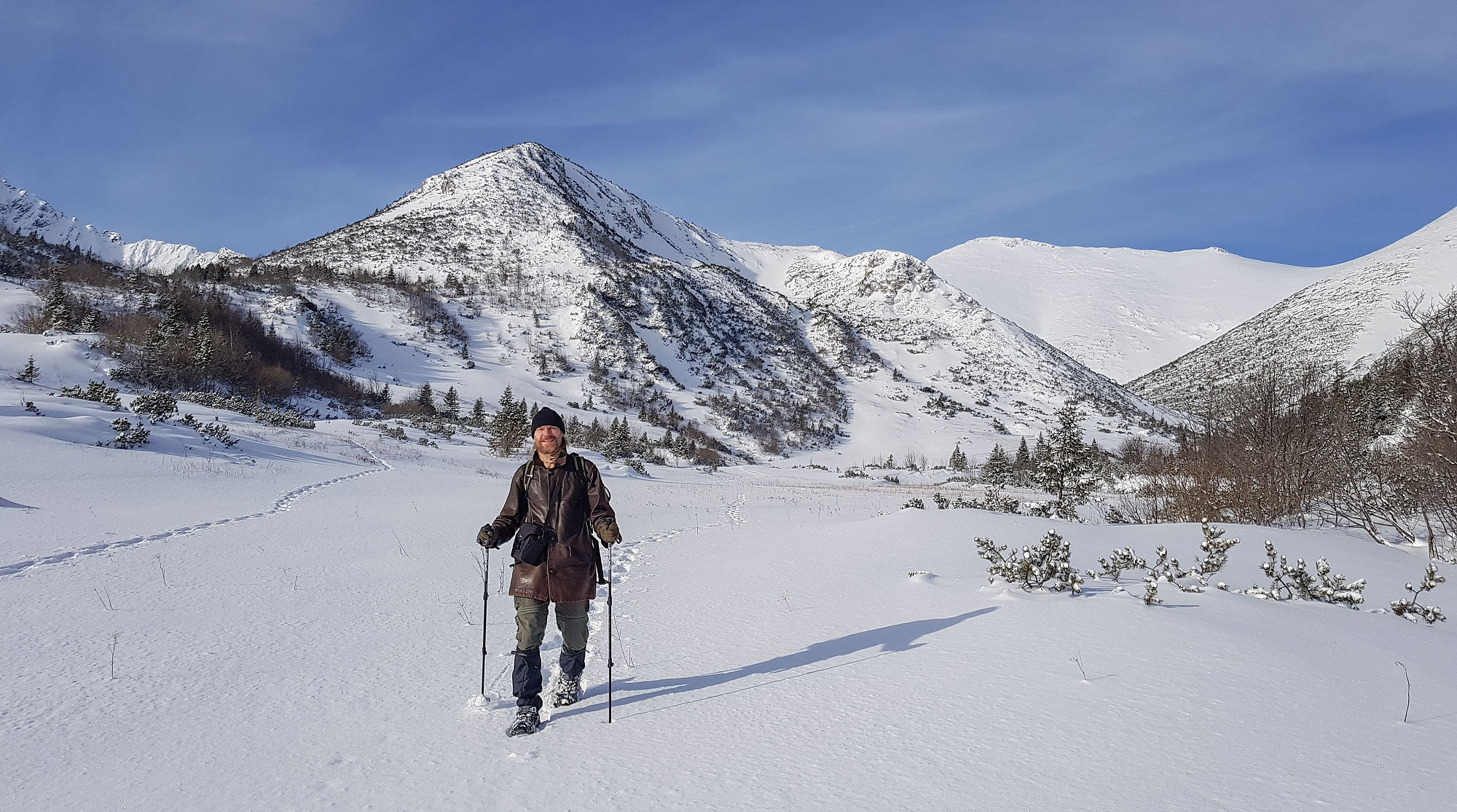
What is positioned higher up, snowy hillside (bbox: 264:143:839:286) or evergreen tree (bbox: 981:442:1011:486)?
snowy hillside (bbox: 264:143:839:286)

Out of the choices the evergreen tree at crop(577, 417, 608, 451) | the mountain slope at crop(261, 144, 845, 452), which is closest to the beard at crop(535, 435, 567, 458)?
the evergreen tree at crop(577, 417, 608, 451)

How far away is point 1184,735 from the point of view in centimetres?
310

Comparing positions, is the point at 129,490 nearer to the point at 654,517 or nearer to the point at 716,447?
the point at 654,517

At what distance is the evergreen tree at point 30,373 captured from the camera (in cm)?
2083

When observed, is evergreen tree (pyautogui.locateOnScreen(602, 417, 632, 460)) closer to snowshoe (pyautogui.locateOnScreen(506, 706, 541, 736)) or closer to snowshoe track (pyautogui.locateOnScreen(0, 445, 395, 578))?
snowshoe track (pyautogui.locateOnScreen(0, 445, 395, 578))

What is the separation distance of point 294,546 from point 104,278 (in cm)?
4345

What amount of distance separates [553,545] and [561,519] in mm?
155

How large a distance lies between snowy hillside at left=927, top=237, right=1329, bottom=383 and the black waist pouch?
506ft

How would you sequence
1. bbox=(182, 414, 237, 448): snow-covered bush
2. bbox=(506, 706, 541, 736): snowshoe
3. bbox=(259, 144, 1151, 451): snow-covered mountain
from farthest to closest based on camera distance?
bbox=(259, 144, 1151, 451): snow-covered mountain < bbox=(182, 414, 237, 448): snow-covered bush < bbox=(506, 706, 541, 736): snowshoe

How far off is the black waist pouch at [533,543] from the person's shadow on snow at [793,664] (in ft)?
2.86

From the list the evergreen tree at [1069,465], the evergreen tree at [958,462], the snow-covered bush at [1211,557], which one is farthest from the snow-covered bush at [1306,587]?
the evergreen tree at [958,462]

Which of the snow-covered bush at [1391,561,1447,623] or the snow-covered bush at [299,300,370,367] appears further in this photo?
the snow-covered bush at [299,300,370,367]

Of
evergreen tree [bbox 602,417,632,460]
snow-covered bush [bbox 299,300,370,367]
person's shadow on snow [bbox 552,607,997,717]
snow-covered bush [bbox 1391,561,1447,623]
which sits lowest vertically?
evergreen tree [bbox 602,417,632,460]

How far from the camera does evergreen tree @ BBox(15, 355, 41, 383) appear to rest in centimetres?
2083
